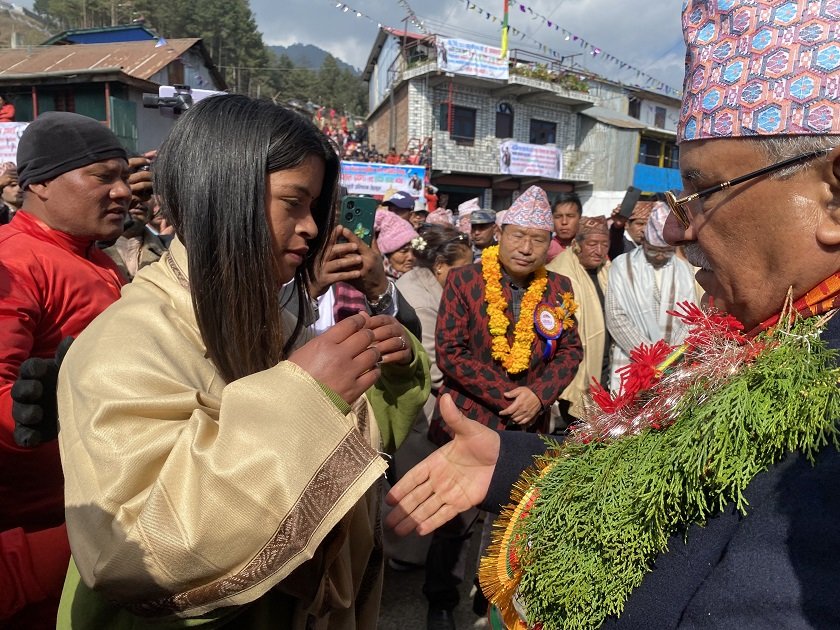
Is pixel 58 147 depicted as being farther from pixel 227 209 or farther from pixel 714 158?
pixel 714 158

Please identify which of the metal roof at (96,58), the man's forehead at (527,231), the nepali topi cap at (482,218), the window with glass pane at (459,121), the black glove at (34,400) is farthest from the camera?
the window with glass pane at (459,121)

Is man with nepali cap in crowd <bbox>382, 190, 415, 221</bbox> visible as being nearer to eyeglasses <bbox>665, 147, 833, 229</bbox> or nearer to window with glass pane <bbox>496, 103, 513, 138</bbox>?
eyeglasses <bbox>665, 147, 833, 229</bbox>

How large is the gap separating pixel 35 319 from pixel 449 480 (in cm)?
155

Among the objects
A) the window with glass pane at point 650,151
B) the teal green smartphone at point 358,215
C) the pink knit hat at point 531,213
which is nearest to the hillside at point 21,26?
the window with glass pane at point 650,151

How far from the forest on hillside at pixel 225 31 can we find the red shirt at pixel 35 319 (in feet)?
155

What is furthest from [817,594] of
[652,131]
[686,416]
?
[652,131]

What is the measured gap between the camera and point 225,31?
4984 cm

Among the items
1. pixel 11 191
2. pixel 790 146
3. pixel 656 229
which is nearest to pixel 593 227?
pixel 656 229

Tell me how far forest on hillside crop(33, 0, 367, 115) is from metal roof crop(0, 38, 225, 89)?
23.3m

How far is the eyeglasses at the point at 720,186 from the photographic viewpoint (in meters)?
0.99

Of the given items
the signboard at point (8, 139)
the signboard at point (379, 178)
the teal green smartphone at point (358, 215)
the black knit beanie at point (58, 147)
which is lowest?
the teal green smartphone at point (358, 215)

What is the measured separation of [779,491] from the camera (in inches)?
35.8

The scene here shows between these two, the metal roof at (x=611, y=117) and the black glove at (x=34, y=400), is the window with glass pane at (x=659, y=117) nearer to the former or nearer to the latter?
the metal roof at (x=611, y=117)

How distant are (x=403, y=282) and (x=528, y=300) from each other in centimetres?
96
